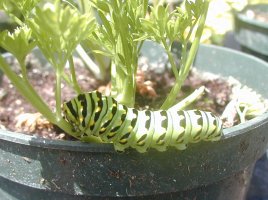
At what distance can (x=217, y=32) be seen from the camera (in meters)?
1.64

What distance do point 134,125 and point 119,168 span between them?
0.08 m

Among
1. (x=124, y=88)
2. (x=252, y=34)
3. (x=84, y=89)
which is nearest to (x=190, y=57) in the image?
(x=124, y=88)

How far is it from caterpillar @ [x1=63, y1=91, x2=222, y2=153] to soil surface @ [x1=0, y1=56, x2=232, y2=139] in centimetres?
26

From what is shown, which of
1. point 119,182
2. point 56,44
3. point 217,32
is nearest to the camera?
point 56,44

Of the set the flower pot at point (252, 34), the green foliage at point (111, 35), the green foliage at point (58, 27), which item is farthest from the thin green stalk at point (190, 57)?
the flower pot at point (252, 34)

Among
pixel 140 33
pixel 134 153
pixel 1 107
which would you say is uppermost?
pixel 140 33

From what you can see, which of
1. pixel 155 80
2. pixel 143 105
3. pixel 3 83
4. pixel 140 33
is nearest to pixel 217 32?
pixel 155 80

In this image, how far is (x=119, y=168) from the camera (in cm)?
78

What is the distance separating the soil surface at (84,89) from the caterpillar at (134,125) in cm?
26

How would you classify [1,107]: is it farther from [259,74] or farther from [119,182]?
[259,74]

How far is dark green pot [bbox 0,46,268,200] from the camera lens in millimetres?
780

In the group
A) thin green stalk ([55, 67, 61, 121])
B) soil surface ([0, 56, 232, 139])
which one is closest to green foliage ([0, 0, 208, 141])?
thin green stalk ([55, 67, 61, 121])

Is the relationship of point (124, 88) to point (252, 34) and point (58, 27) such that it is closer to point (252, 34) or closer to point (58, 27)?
point (58, 27)

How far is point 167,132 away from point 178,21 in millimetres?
180
